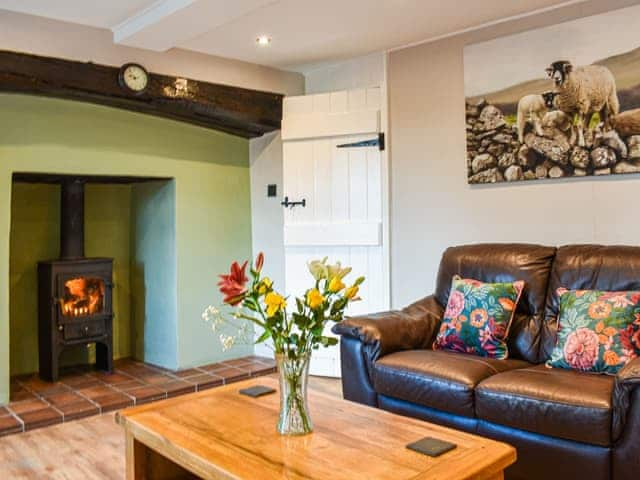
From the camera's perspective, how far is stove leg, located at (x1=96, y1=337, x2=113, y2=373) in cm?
423

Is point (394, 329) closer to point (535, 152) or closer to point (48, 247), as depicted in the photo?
point (535, 152)

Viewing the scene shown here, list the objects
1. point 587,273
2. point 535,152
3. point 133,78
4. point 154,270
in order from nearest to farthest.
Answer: point 587,273 < point 535,152 < point 133,78 < point 154,270

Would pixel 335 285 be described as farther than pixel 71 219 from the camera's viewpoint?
No

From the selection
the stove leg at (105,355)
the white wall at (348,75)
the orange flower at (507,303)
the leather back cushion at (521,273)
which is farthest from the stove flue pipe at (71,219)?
the orange flower at (507,303)

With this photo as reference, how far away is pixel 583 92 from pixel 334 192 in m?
1.78

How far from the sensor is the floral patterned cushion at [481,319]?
9.43 ft

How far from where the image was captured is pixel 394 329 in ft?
9.85

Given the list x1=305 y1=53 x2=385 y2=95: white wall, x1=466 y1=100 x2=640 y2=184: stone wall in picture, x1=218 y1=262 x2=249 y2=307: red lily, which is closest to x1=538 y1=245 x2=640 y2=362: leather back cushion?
x1=466 y1=100 x2=640 y2=184: stone wall in picture

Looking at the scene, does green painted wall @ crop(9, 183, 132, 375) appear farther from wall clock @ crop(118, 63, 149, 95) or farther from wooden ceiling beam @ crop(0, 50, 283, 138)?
wall clock @ crop(118, 63, 149, 95)

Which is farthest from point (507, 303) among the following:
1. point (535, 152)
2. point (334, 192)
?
point (334, 192)

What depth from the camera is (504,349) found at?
2.89 meters

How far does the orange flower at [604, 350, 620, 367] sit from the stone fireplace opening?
10.4 ft

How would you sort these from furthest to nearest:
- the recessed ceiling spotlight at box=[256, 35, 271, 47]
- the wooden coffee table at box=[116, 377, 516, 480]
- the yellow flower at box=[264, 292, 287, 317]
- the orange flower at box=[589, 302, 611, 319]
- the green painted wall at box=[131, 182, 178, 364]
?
the green painted wall at box=[131, 182, 178, 364], the recessed ceiling spotlight at box=[256, 35, 271, 47], the orange flower at box=[589, 302, 611, 319], the yellow flower at box=[264, 292, 287, 317], the wooden coffee table at box=[116, 377, 516, 480]

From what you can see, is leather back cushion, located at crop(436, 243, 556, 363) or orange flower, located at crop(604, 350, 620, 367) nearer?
orange flower, located at crop(604, 350, 620, 367)
